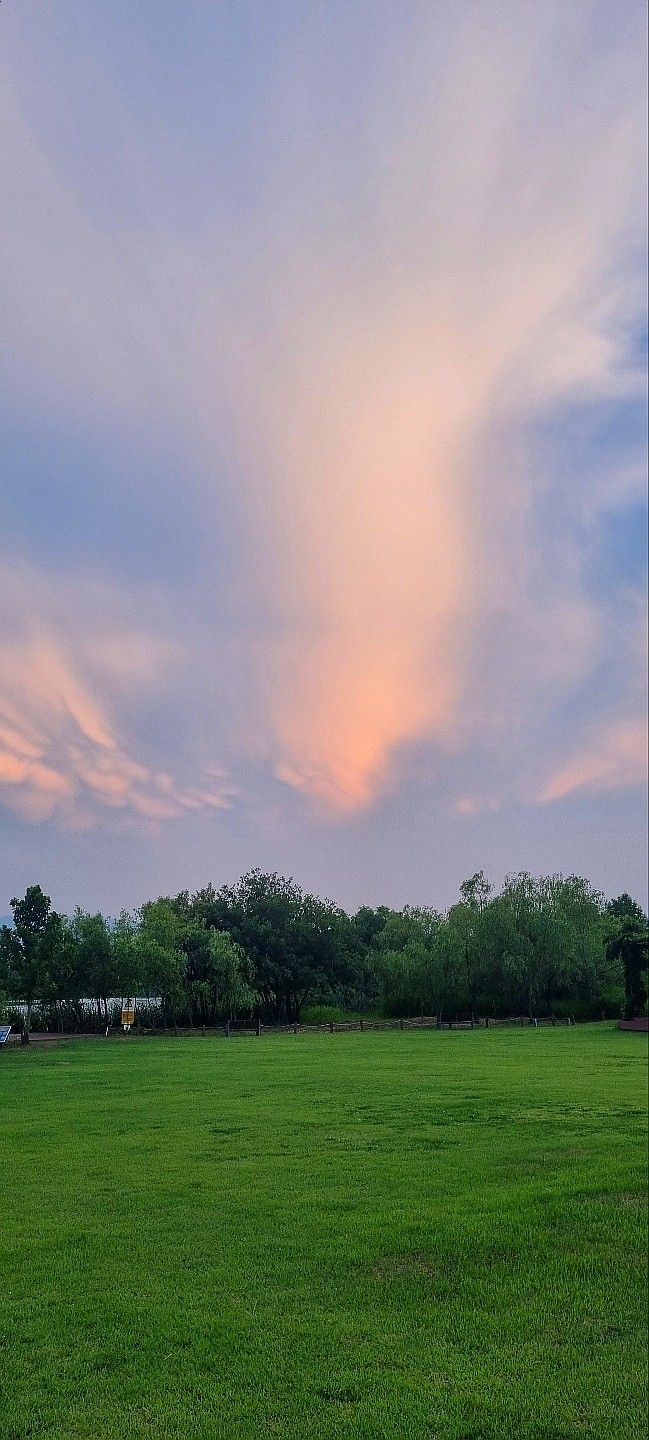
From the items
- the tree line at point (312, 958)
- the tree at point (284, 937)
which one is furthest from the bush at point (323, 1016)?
the tree at point (284, 937)

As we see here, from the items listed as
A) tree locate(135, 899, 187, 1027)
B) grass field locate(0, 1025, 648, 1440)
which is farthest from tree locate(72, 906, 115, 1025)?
grass field locate(0, 1025, 648, 1440)

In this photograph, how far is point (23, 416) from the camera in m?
9.81

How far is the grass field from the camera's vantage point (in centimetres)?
524

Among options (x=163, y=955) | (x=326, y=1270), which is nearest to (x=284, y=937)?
(x=163, y=955)

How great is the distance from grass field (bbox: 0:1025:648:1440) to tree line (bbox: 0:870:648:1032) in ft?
57.8

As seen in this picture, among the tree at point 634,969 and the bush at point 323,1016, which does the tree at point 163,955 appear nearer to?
the bush at point 323,1016

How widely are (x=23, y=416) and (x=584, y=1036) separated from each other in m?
26.6

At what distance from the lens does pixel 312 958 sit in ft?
162

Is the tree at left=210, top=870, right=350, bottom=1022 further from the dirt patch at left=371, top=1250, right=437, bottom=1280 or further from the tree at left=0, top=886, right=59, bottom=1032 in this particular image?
the dirt patch at left=371, top=1250, right=437, bottom=1280

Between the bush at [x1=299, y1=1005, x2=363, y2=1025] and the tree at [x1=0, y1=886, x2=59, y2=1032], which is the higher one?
the tree at [x1=0, y1=886, x2=59, y2=1032]

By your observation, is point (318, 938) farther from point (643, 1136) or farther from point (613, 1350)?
point (613, 1350)

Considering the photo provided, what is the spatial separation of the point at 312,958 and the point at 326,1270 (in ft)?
142

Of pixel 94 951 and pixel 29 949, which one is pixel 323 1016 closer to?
pixel 94 951

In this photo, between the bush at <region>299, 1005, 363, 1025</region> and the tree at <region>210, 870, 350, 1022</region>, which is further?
the tree at <region>210, 870, 350, 1022</region>
